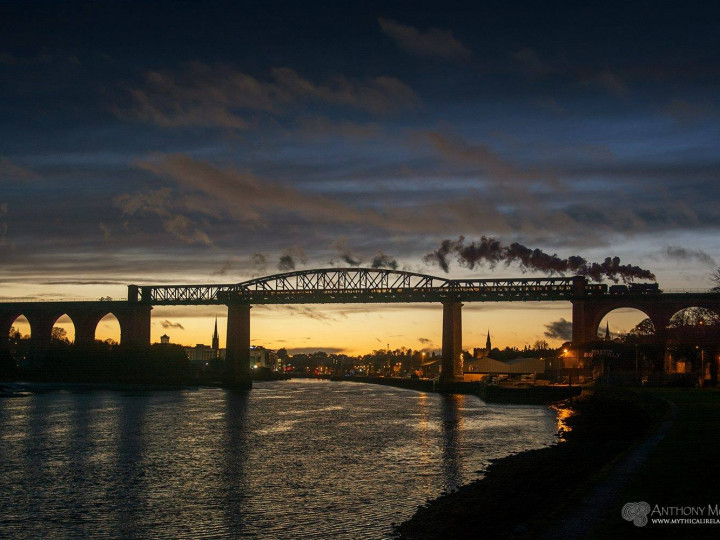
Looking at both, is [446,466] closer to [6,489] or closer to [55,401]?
[6,489]

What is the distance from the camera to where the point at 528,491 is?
26359 millimetres

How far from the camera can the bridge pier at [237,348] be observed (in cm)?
15850

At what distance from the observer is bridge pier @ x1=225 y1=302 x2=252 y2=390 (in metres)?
158

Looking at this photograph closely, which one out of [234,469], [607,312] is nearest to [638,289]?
[607,312]

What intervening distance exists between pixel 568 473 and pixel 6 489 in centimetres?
2227

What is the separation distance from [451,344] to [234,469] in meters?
105

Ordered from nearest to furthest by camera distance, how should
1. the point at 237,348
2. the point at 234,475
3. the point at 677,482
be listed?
the point at 677,482 < the point at 234,475 < the point at 237,348

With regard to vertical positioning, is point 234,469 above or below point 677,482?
below

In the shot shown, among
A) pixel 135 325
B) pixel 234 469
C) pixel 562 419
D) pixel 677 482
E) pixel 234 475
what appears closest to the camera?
pixel 677 482

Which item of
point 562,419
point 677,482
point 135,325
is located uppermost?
point 135,325

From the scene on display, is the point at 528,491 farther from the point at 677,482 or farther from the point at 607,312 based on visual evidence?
the point at 607,312

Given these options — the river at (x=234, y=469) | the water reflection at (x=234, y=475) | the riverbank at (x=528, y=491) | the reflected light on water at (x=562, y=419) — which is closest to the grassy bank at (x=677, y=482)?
the riverbank at (x=528, y=491)

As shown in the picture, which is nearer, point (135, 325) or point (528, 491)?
point (528, 491)

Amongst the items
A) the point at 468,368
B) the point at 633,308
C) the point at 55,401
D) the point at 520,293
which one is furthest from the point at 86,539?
the point at 468,368
